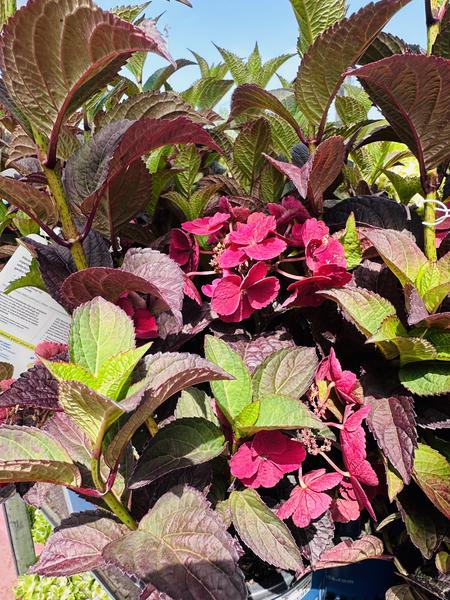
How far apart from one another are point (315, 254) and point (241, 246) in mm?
95

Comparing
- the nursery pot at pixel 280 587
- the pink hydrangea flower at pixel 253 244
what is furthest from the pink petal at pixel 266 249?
the nursery pot at pixel 280 587

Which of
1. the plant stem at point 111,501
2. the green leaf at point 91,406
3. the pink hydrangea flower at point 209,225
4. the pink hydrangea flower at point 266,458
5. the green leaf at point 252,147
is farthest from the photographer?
the green leaf at point 252,147

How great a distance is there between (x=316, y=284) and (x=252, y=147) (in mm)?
297

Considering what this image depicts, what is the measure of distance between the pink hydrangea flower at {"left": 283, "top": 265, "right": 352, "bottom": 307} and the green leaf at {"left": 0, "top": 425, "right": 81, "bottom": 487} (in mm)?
326

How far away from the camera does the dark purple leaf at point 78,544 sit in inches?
21.7

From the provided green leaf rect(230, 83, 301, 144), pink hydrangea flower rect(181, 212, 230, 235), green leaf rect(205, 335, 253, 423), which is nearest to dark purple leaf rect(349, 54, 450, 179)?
green leaf rect(230, 83, 301, 144)

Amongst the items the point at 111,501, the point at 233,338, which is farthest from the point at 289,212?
the point at 111,501

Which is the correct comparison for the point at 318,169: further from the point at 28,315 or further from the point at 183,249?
the point at 28,315

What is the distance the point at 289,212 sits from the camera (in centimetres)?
72

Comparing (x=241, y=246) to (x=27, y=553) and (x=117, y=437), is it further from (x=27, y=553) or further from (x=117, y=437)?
(x=27, y=553)

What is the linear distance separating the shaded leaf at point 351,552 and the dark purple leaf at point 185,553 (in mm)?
257

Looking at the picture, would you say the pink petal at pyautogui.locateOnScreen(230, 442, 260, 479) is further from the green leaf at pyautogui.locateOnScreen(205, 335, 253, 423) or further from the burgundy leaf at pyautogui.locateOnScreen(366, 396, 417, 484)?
the burgundy leaf at pyautogui.locateOnScreen(366, 396, 417, 484)

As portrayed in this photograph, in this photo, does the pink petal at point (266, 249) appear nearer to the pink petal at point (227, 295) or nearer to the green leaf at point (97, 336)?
the pink petal at point (227, 295)

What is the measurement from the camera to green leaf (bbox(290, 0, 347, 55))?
79 centimetres
